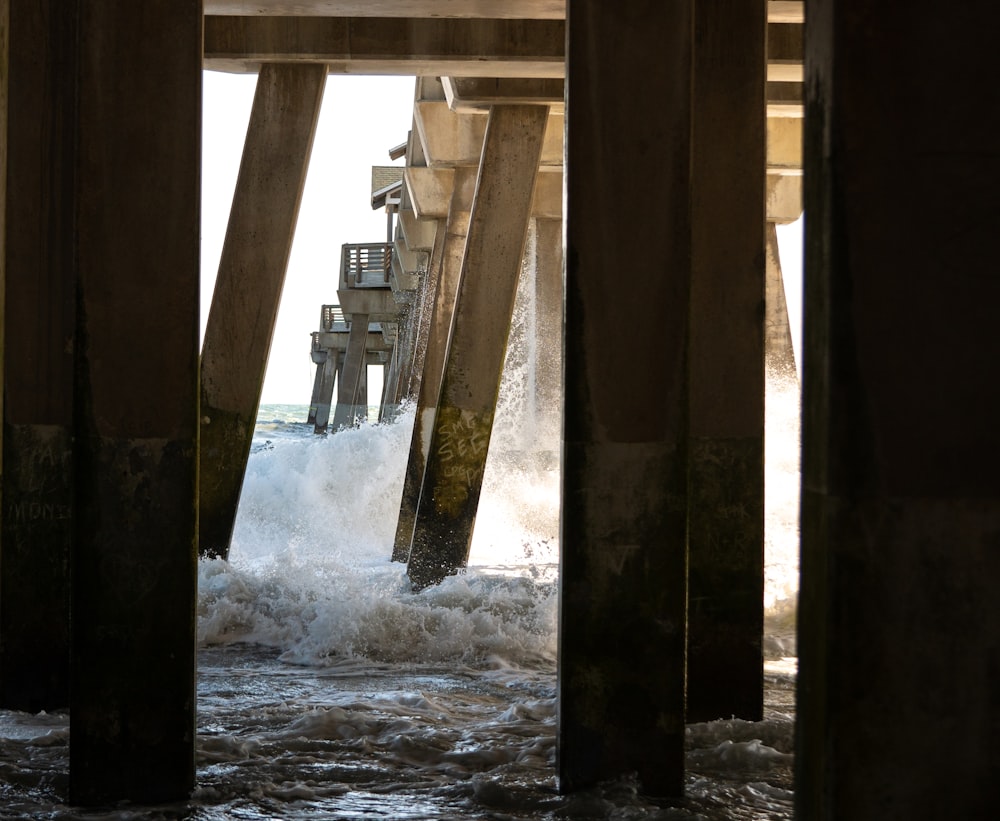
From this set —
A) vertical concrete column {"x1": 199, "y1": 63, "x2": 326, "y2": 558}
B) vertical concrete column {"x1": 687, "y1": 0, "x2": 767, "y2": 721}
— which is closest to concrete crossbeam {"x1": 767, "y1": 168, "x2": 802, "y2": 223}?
vertical concrete column {"x1": 199, "y1": 63, "x2": 326, "y2": 558}

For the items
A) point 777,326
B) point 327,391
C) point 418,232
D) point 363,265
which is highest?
point 363,265

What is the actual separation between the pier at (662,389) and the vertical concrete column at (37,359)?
0.5 inches

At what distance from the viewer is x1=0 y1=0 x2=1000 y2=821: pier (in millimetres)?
2057

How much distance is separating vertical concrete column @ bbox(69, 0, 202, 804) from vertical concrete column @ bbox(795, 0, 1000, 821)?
83.2 inches

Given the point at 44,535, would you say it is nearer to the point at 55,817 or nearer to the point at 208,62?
the point at 55,817

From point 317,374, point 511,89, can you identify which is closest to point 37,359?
point 511,89

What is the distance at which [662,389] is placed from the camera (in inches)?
144

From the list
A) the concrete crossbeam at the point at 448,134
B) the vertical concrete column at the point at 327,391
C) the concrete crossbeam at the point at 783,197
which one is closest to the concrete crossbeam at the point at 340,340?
the vertical concrete column at the point at 327,391

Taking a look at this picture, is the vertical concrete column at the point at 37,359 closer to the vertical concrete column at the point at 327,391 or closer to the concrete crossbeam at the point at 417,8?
the concrete crossbeam at the point at 417,8

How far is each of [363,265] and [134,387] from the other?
29.2 meters

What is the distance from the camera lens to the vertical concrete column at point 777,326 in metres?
14.2

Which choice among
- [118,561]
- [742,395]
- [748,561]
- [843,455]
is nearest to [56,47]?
[118,561]

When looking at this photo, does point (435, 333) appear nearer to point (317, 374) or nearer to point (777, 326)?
point (777, 326)

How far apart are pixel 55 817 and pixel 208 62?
658 centimetres
